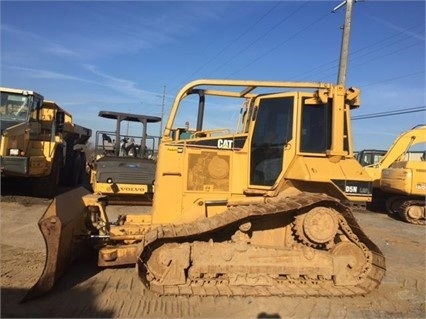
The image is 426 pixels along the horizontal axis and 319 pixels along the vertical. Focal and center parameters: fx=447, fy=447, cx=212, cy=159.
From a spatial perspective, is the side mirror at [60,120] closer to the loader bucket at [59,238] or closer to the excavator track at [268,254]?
the loader bucket at [59,238]

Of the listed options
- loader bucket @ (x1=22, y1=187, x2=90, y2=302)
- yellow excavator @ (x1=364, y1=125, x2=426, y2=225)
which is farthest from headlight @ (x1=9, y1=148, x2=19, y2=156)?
yellow excavator @ (x1=364, y1=125, x2=426, y2=225)

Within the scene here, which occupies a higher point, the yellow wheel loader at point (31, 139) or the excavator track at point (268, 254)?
the yellow wheel loader at point (31, 139)

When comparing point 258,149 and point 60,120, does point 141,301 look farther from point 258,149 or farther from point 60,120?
point 60,120

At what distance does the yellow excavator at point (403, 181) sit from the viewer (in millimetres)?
14945

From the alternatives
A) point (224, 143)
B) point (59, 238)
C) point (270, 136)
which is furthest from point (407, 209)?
point (59, 238)

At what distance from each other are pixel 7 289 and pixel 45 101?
1142 centimetres

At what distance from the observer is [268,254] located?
605cm

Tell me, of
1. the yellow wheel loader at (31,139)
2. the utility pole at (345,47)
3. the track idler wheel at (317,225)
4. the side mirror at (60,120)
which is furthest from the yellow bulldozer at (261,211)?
the utility pole at (345,47)

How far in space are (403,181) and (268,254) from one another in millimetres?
10732

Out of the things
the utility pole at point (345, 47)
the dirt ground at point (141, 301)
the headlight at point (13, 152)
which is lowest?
the dirt ground at point (141, 301)

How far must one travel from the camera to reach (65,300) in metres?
5.37

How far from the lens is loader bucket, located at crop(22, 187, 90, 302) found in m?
5.42

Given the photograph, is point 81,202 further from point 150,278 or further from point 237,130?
point 237,130

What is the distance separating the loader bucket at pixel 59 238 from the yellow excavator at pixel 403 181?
39.1ft
